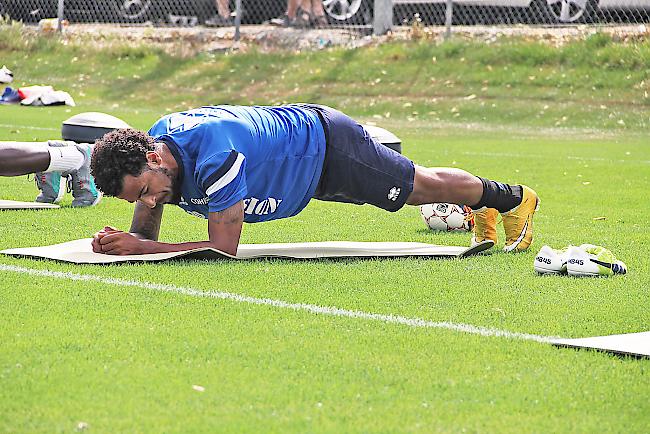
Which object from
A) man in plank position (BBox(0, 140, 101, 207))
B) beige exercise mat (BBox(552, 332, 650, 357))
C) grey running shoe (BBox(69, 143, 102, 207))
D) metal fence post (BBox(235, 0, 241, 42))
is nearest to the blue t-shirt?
man in plank position (BBox(0, 140, 101, 207))

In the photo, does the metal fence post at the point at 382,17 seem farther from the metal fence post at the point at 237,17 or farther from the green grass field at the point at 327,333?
the green grass field at the point at 327,333

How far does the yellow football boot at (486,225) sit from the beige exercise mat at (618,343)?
233cm

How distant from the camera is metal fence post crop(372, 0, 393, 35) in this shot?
2292cm

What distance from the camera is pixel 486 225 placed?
293 inches

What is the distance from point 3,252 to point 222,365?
8.80 ft

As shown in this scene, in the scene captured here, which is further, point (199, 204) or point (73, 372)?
point (199, 204)

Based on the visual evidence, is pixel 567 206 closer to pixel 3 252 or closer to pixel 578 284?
pixel 578 284

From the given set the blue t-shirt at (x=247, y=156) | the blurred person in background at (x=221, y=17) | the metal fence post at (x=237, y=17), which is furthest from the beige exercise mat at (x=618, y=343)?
the blurred person in background at (x=221, y=17)

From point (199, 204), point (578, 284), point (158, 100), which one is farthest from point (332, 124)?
point (158, 100)

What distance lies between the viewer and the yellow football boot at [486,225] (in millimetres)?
7422

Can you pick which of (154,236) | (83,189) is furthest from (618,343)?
(83,189)

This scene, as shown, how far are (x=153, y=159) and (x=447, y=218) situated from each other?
2748 mm

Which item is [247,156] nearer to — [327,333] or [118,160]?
[118,160]

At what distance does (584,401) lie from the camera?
13.7 feet
